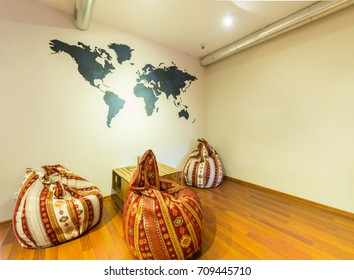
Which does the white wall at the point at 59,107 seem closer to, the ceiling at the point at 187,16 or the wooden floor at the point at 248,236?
the ceiling at the point at 187,16

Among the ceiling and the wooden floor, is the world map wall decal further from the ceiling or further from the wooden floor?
the wooden floor

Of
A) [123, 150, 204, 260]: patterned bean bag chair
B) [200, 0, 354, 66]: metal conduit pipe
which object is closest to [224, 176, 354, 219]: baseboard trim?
[123, 150, 204, 260]: patterned bean bag chair

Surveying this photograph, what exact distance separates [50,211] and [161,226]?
1.09 meters

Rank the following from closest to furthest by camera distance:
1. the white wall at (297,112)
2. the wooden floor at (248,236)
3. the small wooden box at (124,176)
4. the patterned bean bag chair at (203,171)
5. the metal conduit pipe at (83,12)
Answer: the wooden floor at (248,236) < the metal conduit pipe at (83,12) < the white wall at (297,112) < the small wooden box at (124,176) < the patterned bean bag chair at (203,171)

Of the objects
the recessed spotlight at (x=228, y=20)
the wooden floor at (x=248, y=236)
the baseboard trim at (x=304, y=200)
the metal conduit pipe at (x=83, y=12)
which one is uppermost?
the recessed spotlight at (x=228, y=20)

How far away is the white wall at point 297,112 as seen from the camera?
2066 millimetres

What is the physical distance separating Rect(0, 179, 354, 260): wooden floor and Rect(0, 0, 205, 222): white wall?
0.72 m

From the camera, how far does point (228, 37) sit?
2824 mm

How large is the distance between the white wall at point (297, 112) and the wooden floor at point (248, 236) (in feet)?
1.54

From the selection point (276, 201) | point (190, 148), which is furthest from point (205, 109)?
point (276, 201)

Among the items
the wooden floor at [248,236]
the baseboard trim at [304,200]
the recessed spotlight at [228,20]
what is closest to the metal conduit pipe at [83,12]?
the recessed spotlight at [228,20]

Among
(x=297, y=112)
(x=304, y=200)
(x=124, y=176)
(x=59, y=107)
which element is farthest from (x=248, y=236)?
(x=59, y=107)

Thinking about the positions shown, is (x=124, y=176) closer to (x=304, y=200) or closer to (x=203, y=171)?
(x=203, y=171)
